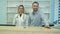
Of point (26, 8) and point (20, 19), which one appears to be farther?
point (26, 8)

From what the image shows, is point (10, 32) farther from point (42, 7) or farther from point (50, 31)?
point (42, 7)

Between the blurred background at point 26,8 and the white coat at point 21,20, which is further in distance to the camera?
the blurred background at point 26,8

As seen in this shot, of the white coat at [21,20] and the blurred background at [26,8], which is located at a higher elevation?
the blurred background at [26,8]

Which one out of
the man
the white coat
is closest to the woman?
the white coat

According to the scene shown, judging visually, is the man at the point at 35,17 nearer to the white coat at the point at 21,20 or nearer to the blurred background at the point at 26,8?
the white coat at the point at 21,20

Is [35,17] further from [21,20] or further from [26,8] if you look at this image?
[26,8]

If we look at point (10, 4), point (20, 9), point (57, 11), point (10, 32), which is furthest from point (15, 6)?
point (10, 32)

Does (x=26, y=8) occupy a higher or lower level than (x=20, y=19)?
higher

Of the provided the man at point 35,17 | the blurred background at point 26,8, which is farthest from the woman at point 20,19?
the blurred background at point 26,8

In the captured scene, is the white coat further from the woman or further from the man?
the man

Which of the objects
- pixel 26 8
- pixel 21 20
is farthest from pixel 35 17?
pixel 26 8

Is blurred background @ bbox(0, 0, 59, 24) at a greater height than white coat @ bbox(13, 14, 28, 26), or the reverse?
blurred background @ bbox(0, 0, 59, 24)

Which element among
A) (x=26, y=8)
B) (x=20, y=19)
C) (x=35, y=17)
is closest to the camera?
(x=35, y=17)

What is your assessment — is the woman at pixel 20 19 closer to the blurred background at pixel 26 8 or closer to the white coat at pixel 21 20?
the white coat at pixel 21 20
